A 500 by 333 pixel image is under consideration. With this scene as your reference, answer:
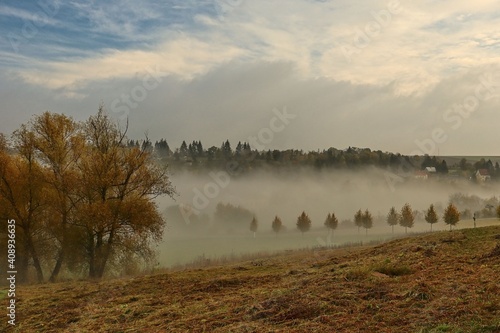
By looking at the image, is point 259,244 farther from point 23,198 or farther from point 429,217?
point 23,198

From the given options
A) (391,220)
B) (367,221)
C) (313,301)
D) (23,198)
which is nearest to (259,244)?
(367,221)

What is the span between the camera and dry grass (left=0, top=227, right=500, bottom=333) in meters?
10.1

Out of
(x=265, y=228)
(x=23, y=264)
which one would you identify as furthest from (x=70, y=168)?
(x=265, y=228)

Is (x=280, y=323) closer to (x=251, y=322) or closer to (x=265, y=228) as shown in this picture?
(x=251, y=322)

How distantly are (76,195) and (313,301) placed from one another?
26.3 m

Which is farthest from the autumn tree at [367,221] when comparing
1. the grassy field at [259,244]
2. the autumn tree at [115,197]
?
the autumn tree at [115,197]

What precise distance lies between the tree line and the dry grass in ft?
38.8

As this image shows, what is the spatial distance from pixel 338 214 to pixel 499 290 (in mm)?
172561

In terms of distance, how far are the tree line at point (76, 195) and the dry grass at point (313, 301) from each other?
1182 cm

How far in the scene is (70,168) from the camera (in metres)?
33.2

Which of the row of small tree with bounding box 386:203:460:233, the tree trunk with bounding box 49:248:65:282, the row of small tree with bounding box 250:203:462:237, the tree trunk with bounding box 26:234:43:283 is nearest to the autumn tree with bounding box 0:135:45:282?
the tree trunk with bounding box 26:234:43:283

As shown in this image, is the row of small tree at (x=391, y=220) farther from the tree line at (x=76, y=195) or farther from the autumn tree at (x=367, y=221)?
the tree line at (x=76, y=195)

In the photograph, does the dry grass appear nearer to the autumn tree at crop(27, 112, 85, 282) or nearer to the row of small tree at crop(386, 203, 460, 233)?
the autumn tree at crop(27, 112, 85, 282)

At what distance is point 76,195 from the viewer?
108 feet
